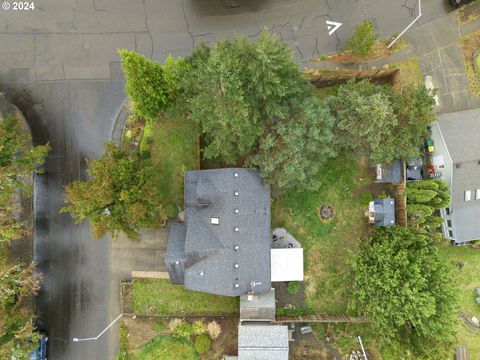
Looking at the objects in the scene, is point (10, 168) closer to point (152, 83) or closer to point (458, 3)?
point (152, 83)

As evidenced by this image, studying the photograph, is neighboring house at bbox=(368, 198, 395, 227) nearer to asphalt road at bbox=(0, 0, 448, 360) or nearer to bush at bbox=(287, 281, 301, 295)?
bush at bbox=(287, 281, 301, 295)

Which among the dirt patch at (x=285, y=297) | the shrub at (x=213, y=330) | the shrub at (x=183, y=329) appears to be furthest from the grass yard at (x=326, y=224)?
the shrub at (x=183, y=329)

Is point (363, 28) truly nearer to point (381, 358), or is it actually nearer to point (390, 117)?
point (390, 117)

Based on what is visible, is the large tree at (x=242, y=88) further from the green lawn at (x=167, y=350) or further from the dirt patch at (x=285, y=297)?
the green lawn at (x=167, y=350)

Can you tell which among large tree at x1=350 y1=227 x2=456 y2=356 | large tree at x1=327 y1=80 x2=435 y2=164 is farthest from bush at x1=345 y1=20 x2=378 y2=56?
large tree at x1=350 y1=227 x2=456 y2=356

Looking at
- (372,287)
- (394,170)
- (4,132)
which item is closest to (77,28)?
(4,132)

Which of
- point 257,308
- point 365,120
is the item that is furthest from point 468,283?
point 257,308

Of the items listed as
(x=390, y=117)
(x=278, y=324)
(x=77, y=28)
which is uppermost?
(x=77, y=28)
